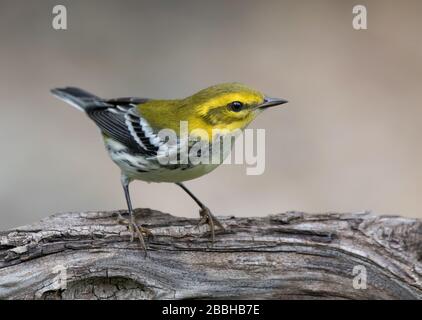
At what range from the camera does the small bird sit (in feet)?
17.4

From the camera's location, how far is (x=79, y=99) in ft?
21.3

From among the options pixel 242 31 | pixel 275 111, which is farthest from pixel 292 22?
pixel 275 111

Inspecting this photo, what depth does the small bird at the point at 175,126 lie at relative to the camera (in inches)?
209

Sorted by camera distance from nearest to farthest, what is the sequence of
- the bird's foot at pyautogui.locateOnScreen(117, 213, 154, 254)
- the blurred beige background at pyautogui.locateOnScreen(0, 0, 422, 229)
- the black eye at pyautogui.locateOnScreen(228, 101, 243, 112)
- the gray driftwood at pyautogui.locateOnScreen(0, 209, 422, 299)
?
1. the gray driftwood at pyautogui.locateOnScreen(0, 209, 422, 299)
2. the bird's foot at pyautogui.locateOnScreen(117, 213, 154, 254)
3. the black eye at pyautogui.locateOnScreen(228, 101, 243, 112)
4. the blurred beige background at pyautogui.locateOnScreen(0, 0, 422, 229)

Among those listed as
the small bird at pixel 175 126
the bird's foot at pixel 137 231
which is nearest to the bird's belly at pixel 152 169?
the small bird at pixel 175 126

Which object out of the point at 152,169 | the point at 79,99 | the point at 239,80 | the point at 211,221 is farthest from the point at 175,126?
the point at 239,80

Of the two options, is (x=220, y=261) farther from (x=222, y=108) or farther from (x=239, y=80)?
(x=239, y=80)

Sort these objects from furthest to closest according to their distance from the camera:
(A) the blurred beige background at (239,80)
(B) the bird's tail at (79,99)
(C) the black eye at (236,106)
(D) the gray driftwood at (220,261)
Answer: (A) the blurred beige background at (239,80), (B) the bird's tail at (79,99), (C) the black eye at (236,106), (D) the gray driftwood at (220,261)

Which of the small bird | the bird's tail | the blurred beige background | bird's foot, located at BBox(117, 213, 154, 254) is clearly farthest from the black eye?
the blurred beige background

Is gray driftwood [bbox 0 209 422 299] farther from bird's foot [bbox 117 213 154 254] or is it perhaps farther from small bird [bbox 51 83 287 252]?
small bird [bbox 51 83 287 252]

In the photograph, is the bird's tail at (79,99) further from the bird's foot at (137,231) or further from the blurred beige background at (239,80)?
the blurred beige background at (239,80)

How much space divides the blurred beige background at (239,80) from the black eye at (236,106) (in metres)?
3.14

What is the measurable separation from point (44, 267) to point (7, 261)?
24 cm

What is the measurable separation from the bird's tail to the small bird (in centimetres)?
49
